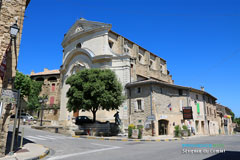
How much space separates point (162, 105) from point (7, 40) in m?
19.9

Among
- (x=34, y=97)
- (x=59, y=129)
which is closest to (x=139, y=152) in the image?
(x=59, y=129)

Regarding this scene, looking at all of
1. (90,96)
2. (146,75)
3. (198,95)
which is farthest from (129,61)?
(198,95)

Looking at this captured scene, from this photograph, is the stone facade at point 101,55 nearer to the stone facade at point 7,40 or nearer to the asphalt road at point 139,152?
the asphalt road at point 139,152

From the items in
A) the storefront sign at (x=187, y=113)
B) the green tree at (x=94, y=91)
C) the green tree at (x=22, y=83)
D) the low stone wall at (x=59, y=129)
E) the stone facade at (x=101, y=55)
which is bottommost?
the low stone wall at (x=59, y=129)

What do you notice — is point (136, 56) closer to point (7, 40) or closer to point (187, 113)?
point (187, 113)

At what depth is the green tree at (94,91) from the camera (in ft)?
65.7

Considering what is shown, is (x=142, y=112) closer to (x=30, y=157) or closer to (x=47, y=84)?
(x=30, y=157)

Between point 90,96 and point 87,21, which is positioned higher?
point 87,21

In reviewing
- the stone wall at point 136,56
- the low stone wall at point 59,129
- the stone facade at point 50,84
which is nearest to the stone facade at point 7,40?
the low stone wall at point 59,129

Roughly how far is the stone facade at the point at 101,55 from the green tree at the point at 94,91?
534 cm

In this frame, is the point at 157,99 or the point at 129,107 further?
the point at 129,107

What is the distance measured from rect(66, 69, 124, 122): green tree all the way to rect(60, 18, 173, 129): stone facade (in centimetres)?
534

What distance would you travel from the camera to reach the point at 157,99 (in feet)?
78.8

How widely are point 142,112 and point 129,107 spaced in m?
2.40
